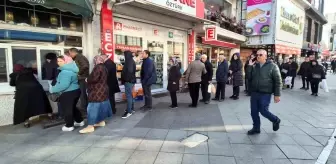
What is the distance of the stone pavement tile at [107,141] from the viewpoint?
368 cm

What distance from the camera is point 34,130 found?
4.48m

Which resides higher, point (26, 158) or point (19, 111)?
point (19, 111)

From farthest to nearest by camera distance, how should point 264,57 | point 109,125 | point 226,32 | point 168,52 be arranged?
1. point 226,32
2. point 168,52
3. point 109,125
4. point 264,57

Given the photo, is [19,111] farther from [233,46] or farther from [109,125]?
[233,46]

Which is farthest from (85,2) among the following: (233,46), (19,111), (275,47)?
(275,47)

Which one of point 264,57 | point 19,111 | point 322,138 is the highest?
point 264,57

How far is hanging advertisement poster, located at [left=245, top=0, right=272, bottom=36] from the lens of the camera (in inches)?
557

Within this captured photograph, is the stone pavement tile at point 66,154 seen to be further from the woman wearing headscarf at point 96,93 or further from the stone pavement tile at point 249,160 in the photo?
the stone pavement tile at point 249,160

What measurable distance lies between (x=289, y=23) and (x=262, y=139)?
1617cm

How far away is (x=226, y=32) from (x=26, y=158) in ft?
36.6

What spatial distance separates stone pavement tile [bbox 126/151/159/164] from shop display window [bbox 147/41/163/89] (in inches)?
217

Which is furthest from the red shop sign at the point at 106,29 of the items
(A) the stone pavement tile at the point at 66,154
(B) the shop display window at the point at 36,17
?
(A) the stone pavement tile at the point at 66,154

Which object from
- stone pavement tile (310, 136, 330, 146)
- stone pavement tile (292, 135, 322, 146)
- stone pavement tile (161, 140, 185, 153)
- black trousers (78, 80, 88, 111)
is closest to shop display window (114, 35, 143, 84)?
black trousers (78, 80, 88, 111)

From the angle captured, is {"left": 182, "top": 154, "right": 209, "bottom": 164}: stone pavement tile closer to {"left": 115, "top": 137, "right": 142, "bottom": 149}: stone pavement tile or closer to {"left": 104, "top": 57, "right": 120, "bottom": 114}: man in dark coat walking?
{"left": 115, "top": 137, "right": 142, "bottom": 149}: stone pavement tile
